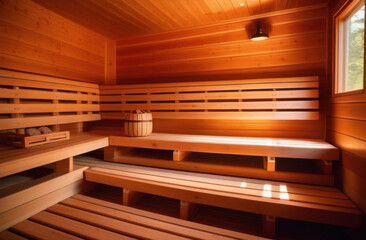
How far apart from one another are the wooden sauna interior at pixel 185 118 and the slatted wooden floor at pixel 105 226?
0.05ft

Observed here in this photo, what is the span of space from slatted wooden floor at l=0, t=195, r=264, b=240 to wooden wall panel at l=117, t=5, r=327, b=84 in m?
2.39

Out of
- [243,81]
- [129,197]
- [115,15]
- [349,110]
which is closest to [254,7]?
[243,81]

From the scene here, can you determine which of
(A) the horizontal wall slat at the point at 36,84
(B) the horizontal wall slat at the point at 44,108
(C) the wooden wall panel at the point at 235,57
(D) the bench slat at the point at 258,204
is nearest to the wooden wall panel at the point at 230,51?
(C) the wooden wall panel at the point at 235,57

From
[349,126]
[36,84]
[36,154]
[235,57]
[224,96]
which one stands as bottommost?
[36,154]

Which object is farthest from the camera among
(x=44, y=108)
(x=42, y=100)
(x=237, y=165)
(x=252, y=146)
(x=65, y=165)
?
(x=42, y=100)

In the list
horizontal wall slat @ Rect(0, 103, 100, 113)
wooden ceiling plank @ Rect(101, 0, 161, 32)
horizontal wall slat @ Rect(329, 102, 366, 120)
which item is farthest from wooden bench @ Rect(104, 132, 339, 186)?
wooden ceiling plank @ Rect(101, 0, 161, 32)

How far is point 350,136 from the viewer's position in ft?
6.75

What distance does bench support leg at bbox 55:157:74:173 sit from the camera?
2.53 meters

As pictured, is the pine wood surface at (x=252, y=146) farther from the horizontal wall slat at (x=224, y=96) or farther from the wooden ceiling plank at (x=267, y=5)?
the wooden ceiling plank at (x=267, y=5)

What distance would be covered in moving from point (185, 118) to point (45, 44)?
7.89ft

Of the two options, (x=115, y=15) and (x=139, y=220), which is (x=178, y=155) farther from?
(x=115, y=15)

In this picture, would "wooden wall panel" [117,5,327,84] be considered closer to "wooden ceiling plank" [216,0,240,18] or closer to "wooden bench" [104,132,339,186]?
"wooden ceiling plank" [216,0,240,18]

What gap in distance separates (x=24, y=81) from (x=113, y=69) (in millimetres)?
1730

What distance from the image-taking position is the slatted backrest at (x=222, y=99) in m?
2.87
